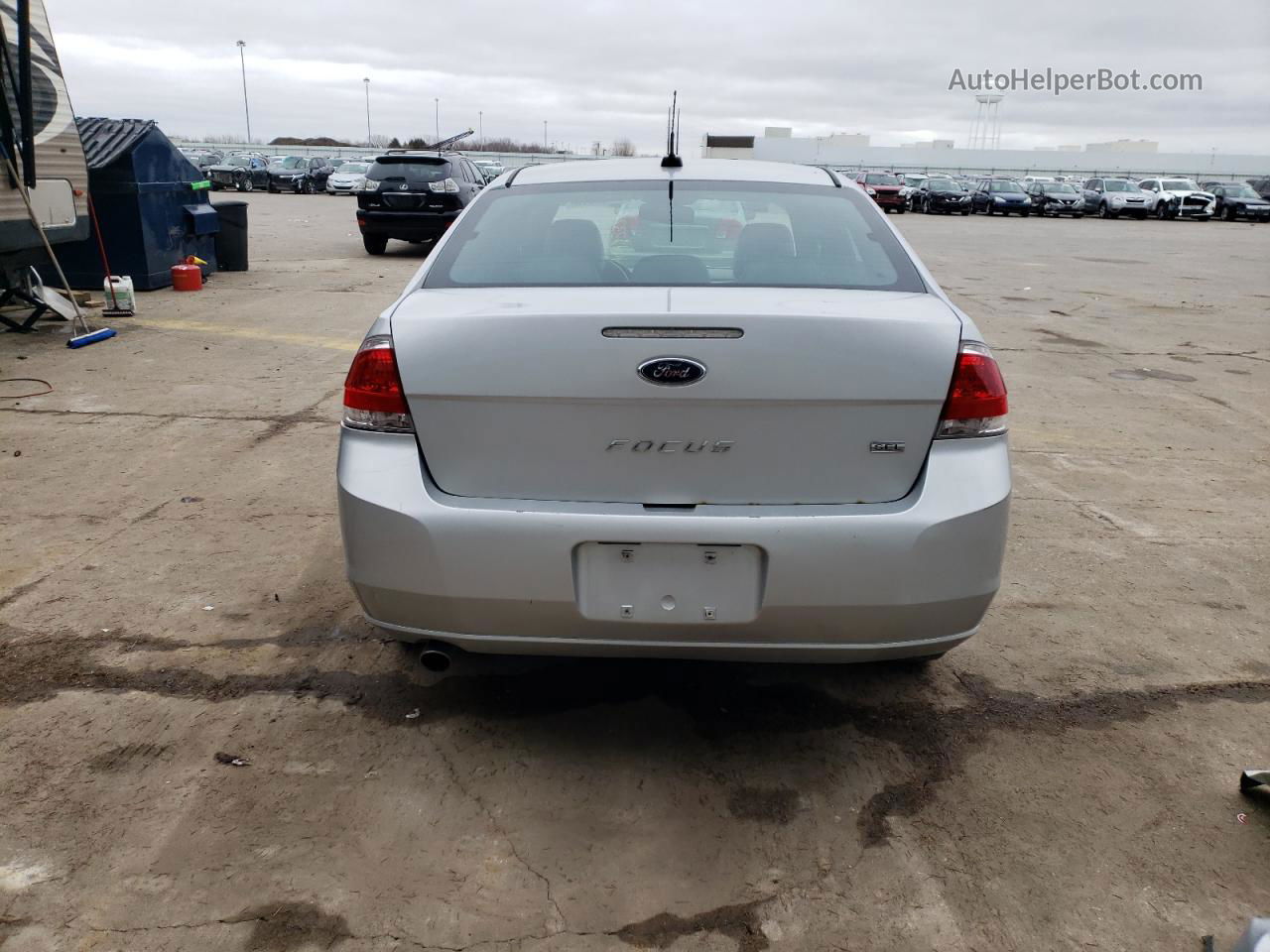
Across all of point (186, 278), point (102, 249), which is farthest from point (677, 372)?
point (186, 278)

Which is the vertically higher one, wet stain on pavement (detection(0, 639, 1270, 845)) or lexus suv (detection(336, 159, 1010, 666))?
lexus suv (detection(336, 159, 1010, 666))

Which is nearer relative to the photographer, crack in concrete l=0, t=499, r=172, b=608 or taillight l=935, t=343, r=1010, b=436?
taillight l=935, t=343, r=1010, b=436

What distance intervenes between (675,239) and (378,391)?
1128 mm

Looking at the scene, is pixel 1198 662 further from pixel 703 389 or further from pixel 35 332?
pixel 35 332

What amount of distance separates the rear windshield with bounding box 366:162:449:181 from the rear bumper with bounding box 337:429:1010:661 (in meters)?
15.2

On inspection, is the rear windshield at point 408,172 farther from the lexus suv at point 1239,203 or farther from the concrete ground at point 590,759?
the lexus suv at point 1239,203

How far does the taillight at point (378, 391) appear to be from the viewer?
2.64 metres

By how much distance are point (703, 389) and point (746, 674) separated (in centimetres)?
129

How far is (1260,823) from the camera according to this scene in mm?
2684

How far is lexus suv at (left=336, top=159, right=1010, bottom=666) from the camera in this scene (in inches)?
99.5

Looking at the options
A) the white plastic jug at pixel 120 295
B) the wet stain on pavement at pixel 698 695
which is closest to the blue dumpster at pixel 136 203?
the white plastic jug at pixel 120 295

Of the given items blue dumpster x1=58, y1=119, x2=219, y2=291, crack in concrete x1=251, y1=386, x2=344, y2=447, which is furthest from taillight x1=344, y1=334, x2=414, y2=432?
blue dumpster x1=58, y1=119, x2=219, y2=291

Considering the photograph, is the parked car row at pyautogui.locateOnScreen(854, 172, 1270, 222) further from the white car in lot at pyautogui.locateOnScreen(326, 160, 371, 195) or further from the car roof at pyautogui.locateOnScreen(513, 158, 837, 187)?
the car roof at pyautogui.locateOnScreen(513, 158, 837, 187)

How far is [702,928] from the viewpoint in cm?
228
